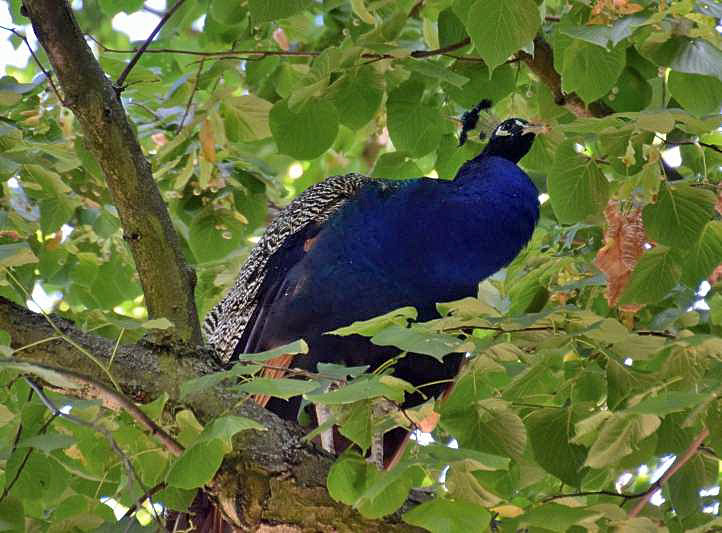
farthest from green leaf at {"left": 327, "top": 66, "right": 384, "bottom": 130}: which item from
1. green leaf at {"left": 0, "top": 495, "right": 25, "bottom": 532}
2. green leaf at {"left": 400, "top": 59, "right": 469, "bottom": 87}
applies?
green leaf at {"left": 0, "top": 495, "right": 25, "bottom": 532}

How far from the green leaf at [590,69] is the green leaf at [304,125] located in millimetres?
623

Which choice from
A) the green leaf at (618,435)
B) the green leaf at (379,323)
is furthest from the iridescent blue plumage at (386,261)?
the green leaf at (618,435)

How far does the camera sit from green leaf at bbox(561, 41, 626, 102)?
8.25ft

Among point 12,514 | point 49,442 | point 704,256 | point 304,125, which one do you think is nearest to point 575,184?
point 704,256

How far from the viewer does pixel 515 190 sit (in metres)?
3.37

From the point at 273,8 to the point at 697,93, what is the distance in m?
1.00

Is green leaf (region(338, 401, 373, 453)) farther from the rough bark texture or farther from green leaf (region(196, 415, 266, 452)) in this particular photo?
the rough bark texture

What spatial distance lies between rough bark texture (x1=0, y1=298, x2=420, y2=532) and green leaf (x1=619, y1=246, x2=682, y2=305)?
732 millimetres

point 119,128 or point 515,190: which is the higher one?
point 119,128

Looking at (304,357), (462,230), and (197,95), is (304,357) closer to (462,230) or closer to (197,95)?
(462,230)

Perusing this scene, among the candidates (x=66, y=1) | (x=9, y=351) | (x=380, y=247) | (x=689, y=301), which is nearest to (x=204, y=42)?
(x=380, y=247)

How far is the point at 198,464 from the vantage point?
187cm

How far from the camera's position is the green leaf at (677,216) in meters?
2.27

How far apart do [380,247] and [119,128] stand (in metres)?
1.03
